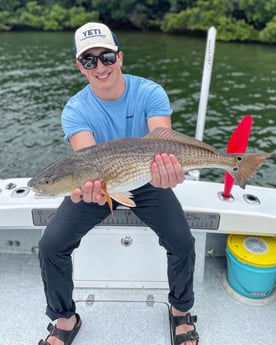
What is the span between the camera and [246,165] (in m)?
2.79

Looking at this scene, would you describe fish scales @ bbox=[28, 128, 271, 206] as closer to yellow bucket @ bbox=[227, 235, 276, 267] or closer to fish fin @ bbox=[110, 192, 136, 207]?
fish fin @ bbox=[110, 192, 136, 207]

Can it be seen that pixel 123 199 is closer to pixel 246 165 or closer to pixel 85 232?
pixel 85 232

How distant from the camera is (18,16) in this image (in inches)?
1865

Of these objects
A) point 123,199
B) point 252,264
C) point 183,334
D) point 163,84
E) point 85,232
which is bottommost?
point 163,84

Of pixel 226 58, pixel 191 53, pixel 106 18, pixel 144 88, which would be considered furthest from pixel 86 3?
pixel 144 88

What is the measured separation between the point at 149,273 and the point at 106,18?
5052 centimetres

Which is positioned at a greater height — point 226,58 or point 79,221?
point 79,221

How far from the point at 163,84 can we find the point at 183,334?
60.7 feet

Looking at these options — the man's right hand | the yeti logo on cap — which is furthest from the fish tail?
the yeti logo on cap

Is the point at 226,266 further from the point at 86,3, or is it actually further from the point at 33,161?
the point at 86,3

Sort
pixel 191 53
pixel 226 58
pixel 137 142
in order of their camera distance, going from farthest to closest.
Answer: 1. pixel 191 53
2. pixel 226 58
3. pixel 137 142

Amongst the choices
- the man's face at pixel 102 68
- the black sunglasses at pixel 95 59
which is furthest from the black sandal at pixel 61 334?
the black sunglasses at pixel 95 59

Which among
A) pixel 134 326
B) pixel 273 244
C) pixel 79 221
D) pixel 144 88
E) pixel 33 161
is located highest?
pixel 144 88

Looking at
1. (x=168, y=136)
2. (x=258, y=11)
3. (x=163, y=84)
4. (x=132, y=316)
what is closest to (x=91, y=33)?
(x=168, y=136)
